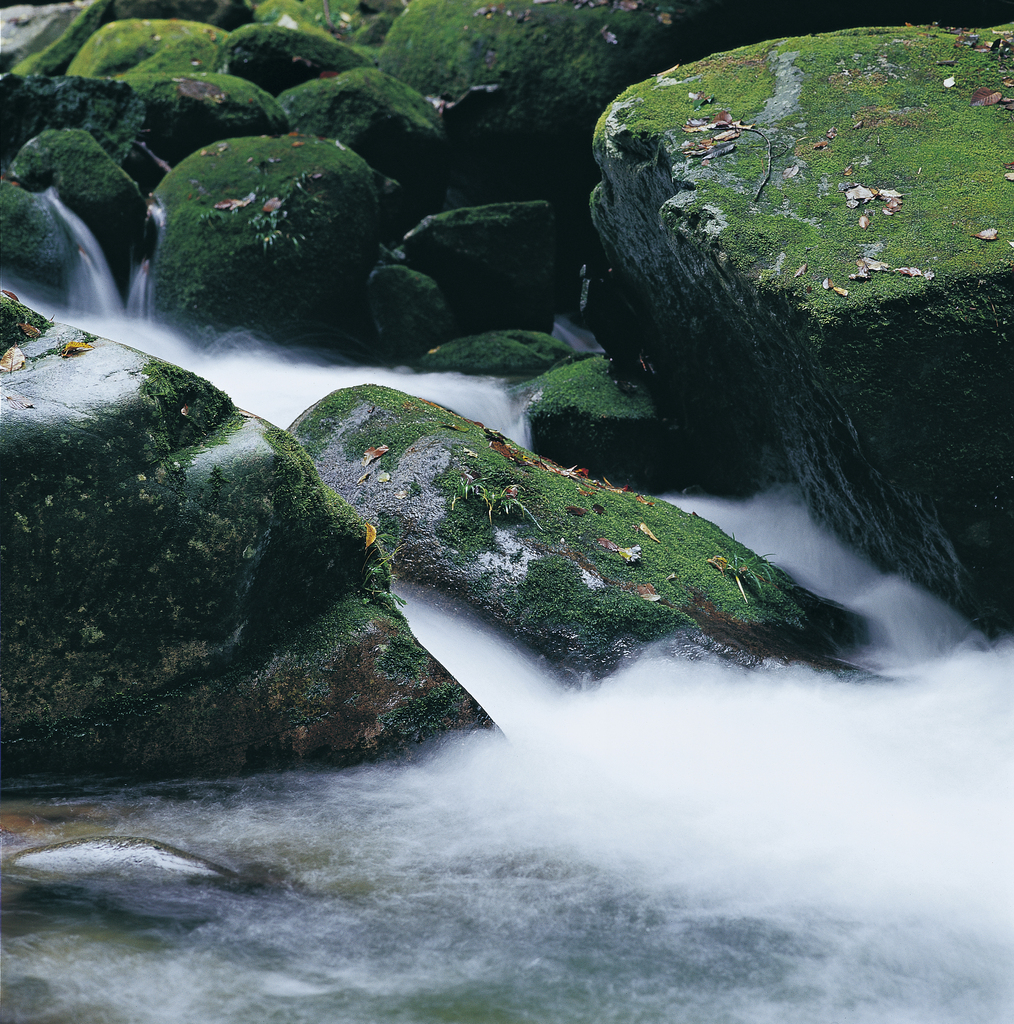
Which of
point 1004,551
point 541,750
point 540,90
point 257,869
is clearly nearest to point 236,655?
point 257,869

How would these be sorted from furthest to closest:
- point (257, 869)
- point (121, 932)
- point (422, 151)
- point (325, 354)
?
point (422, 151) < point (325, 354) < point (257, 869) < point (121, 932)

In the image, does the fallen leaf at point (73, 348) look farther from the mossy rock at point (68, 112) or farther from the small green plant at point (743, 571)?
the mossy rock at point (68, 112)

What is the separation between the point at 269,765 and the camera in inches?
128

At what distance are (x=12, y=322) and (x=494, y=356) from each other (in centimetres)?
674

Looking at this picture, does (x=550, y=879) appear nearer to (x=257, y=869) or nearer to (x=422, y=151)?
(x=257, y=869)

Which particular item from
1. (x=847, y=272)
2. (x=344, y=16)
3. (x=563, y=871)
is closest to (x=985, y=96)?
(x=847, y=272)

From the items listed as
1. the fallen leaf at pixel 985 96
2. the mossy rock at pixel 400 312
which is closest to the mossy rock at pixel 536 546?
the fallen leaf at pixel 985 96

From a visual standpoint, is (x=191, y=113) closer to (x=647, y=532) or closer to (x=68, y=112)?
(x=68, y=112)

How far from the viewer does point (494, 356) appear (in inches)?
375

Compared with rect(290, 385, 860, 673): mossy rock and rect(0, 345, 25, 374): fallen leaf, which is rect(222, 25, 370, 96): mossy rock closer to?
rect(290, 385, 860, 673): mossy rock

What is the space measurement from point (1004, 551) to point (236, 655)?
15.0 ft

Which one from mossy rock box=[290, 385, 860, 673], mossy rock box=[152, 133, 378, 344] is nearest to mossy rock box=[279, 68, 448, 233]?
mossy rock box=[152, 133, 378, 344]

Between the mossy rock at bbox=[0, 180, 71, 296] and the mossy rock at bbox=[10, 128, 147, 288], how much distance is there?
314 mm

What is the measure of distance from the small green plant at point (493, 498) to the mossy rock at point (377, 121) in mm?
7374
